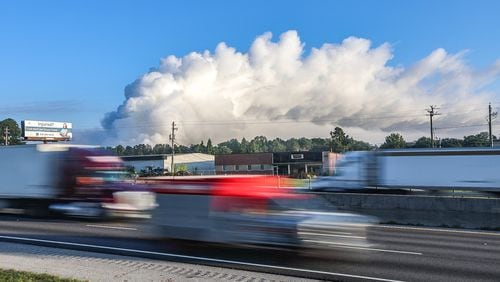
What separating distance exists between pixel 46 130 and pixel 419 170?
64314 millimetres

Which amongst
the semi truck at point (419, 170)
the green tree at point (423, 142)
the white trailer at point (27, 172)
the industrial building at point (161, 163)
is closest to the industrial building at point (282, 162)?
the industrial building at point (161, 163)

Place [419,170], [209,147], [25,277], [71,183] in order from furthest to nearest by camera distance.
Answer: [209,147]
[419,170]
[71,183]
[25,277]

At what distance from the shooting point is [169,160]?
117125mm

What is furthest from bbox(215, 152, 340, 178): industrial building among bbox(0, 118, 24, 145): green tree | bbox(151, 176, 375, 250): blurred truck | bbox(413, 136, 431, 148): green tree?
bbox(151, 176, 375, 250): blurred truck

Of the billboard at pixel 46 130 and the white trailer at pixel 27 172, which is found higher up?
the billboard at pixel 46 130

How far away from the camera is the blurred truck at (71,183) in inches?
669

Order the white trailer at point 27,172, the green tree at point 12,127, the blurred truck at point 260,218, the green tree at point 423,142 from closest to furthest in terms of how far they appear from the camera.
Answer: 1. the blurred truck at point 260,218
2. the white trailer at point 27,172
3. the green tree at point 423,142
4. the green tree at point 12,127

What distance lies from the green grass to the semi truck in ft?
82.3

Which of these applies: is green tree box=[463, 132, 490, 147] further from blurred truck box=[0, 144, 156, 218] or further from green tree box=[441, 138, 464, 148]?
blurred truck box=[0, 144, 156, 218]

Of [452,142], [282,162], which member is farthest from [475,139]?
Result: [282,162]

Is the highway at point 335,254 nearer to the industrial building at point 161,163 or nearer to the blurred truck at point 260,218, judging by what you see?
the blurred truck at point 260,218

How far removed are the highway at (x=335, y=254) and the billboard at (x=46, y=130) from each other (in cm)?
6684

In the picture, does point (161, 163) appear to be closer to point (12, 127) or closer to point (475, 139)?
point (12, 127)

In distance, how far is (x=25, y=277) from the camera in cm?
734
